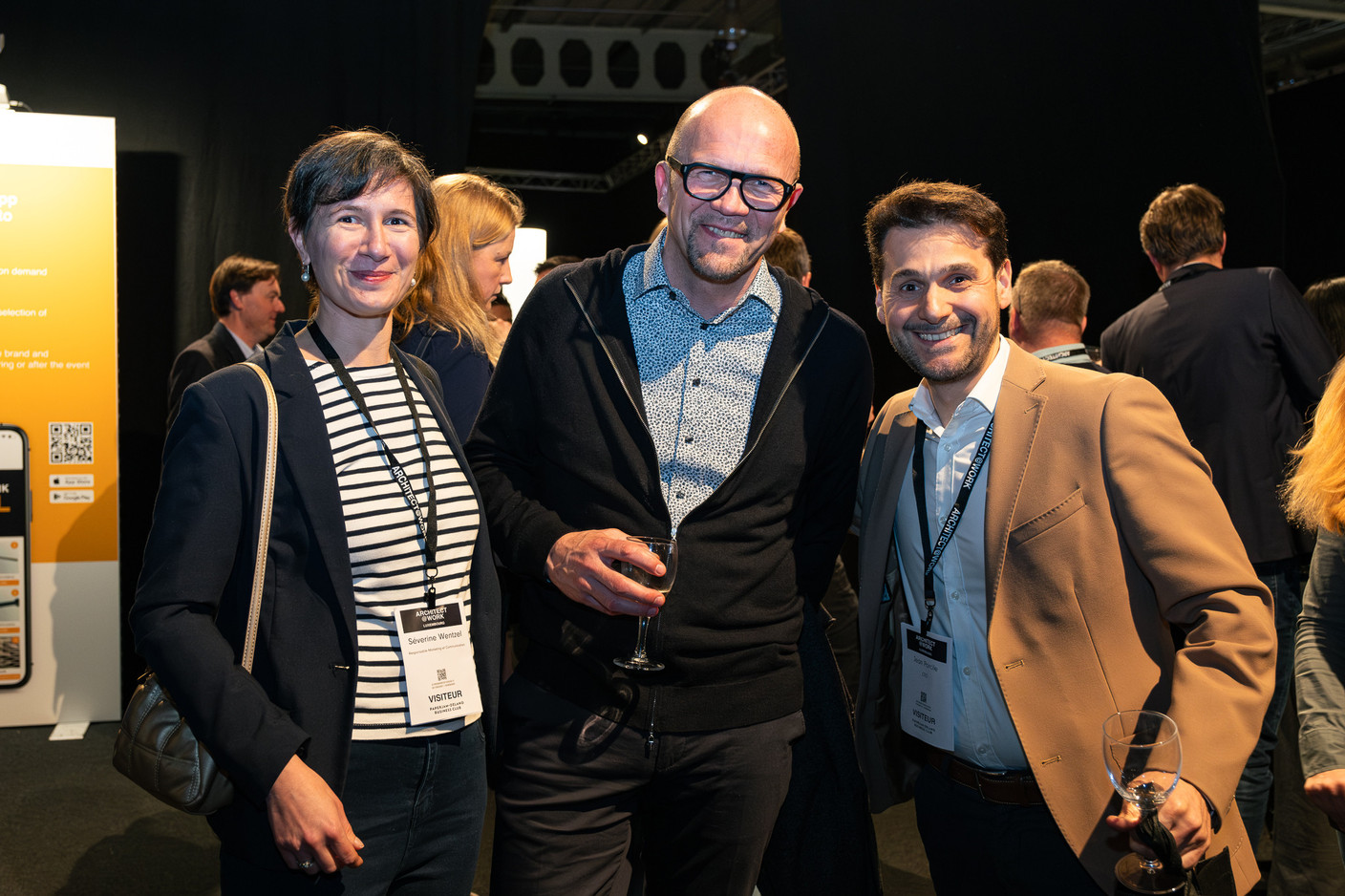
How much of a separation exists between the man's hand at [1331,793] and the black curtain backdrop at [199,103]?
4.31 m

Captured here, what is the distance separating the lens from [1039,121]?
5.16 meters

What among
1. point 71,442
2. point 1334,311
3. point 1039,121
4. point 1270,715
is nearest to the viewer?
point 1270,715

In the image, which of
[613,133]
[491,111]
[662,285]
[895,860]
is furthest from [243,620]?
[613,133]

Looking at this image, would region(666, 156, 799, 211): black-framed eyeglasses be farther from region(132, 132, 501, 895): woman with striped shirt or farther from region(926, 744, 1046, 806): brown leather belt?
region(926, 744, 1046, 806): brown leather belt

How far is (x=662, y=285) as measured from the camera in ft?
6.12

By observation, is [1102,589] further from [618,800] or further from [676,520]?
[618,800]

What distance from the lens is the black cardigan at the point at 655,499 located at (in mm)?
1726

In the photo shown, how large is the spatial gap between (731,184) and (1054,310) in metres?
2.61

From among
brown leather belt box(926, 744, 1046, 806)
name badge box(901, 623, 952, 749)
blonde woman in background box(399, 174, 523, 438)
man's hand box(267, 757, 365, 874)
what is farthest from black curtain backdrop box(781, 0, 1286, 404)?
man's hand box(267, 757, 365, 874)

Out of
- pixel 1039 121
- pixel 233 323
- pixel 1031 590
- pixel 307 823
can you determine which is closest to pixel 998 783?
pixel 1031 590

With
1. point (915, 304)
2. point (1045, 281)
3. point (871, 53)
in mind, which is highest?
point (871, 53)

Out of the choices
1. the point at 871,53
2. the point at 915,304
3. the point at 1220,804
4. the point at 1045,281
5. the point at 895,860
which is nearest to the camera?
the point at 1220,804

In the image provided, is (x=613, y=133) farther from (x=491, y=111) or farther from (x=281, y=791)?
(x=281, y=791)

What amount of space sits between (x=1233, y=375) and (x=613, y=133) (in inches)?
454
